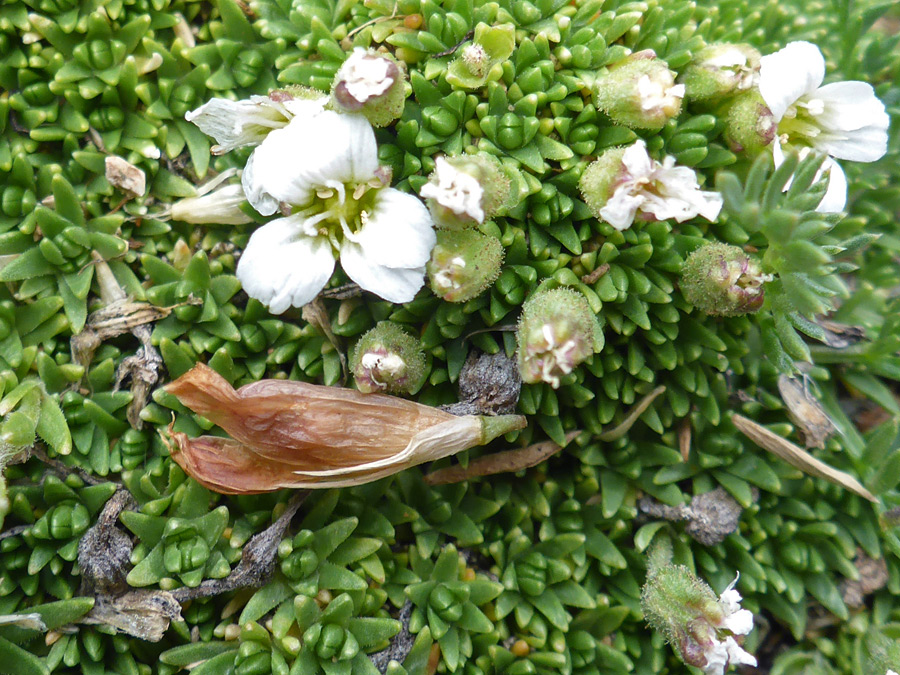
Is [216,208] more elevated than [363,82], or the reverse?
[363,82]

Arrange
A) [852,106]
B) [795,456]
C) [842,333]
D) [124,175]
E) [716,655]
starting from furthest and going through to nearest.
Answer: [842,333] < [795,456] < [124,175] < [852,106] < [716,655]

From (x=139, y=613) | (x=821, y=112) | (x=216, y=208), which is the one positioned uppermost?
(x=821, y=112)

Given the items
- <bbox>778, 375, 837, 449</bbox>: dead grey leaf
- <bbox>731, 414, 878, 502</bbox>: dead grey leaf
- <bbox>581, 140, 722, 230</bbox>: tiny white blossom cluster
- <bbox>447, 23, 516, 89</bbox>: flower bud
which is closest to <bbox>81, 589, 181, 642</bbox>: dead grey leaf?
<bbox>581, 140, 722, 230</bbox>: tiny white blossom cluster

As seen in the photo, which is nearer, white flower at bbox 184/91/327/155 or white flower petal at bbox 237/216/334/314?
white flower petal at bbox 237/216/334/314

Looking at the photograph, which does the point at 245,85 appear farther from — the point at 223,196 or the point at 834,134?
the point at 834,134

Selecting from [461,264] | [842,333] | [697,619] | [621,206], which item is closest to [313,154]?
[461,264]

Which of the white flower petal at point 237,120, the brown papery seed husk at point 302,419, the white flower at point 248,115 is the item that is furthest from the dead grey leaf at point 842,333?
the white flower petal at point 237,120

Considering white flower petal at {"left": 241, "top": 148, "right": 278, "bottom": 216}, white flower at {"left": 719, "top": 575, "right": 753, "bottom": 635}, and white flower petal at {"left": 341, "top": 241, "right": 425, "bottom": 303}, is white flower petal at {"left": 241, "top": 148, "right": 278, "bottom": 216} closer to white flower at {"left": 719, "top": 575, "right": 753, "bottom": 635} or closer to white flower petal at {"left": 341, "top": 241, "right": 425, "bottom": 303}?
white flower petal at {"left": 341, "top": 241, "right": 425, "bottom": 303}

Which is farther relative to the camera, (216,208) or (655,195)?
(216,208)

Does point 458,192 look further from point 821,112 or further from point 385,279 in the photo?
point 821,112
